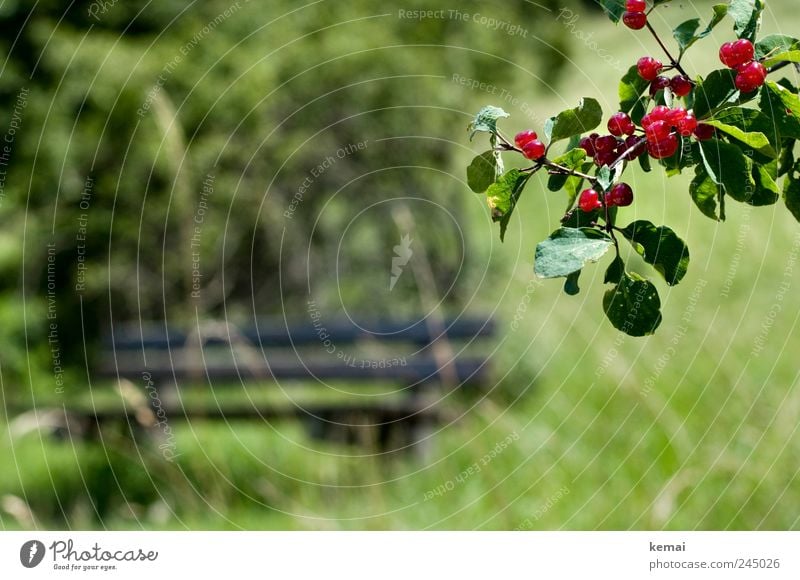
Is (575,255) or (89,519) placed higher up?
(575,255)

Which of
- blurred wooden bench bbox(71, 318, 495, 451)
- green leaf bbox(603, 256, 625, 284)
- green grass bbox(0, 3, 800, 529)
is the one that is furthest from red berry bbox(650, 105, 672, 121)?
blurred wooden bench bbox(71, 318, 495, 451)

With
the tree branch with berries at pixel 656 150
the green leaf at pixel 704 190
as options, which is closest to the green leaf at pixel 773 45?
the tree branch with berries at pixel 656 150

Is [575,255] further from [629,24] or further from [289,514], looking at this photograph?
[289,514]

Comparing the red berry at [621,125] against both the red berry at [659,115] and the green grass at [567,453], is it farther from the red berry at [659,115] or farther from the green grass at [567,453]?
the green grass at [567,453]

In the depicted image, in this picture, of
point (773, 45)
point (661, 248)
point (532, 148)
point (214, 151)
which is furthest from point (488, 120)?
point (214, 151)

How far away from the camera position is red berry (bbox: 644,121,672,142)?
0.67m

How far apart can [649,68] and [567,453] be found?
157cm

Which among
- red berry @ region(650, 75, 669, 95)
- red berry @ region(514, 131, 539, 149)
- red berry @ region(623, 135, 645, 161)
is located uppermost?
red berry @ region(650, 75, 669, 95)

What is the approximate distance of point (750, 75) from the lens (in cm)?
70

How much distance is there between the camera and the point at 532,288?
3008 millimetres

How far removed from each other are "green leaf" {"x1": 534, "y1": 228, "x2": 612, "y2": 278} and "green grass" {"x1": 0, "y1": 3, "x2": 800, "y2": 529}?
4.23 feet

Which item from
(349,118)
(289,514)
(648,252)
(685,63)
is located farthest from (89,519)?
(685,63)

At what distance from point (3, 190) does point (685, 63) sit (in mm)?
2430

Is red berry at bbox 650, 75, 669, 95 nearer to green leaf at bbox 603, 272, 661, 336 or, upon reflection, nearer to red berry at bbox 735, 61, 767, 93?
red berry at bbox 735, 61, 767, 93
